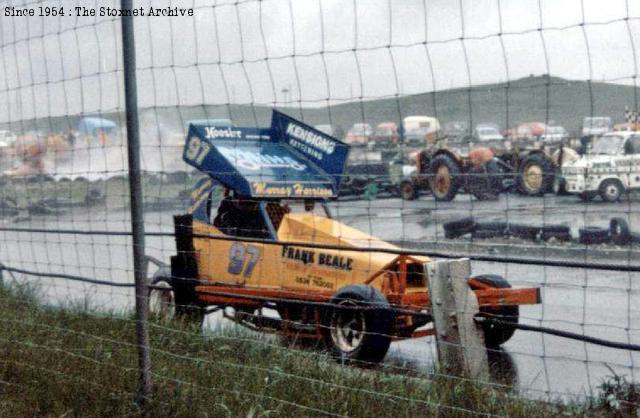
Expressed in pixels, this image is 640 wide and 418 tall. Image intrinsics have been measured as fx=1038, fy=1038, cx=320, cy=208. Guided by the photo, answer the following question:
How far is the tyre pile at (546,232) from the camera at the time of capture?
14312 mm

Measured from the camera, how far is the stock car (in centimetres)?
759

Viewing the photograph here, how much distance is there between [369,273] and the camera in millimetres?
8211

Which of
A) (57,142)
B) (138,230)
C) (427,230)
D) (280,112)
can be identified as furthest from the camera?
(427,230)

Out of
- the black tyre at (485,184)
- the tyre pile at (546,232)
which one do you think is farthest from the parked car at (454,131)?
the tyre pile at (546,232)

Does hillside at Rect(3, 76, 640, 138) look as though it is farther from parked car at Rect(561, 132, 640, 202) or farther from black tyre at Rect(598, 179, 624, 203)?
black tyre at Rect(598, 179, 624, 203)

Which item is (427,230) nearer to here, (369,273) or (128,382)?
(369,273)

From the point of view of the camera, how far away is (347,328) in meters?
7.58

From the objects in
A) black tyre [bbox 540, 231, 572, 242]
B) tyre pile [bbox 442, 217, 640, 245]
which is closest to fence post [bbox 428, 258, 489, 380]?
tyre pile [bbox 442, 217, 640, 245]

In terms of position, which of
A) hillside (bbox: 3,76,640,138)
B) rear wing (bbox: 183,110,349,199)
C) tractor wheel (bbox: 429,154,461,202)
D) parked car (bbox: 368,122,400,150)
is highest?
hillside (bbox: 3,76,640,138)

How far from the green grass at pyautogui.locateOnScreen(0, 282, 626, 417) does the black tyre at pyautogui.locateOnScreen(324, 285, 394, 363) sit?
4.13ft

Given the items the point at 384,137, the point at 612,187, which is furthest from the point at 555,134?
the point at 612,187

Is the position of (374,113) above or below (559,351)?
above

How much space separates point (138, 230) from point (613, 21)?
233 cm

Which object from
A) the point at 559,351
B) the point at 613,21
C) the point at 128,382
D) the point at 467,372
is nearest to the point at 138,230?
the point at 128,382
